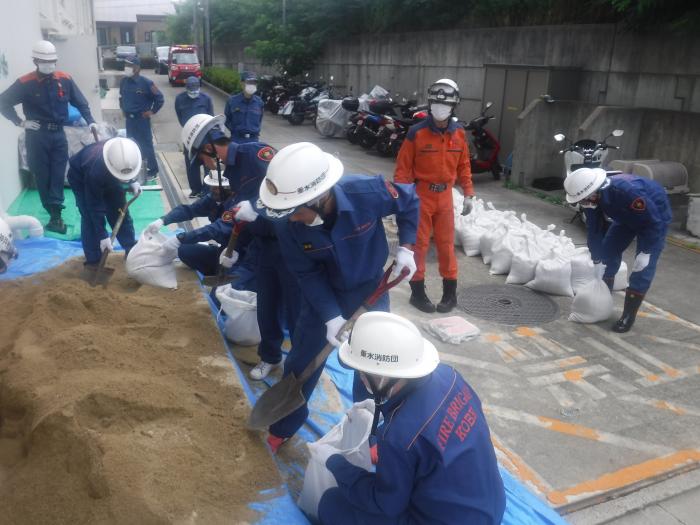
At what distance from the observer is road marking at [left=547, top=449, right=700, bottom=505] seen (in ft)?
9.50

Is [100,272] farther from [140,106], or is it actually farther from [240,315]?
[140,106]

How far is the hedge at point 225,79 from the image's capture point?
797 inches

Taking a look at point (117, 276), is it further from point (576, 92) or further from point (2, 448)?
point (576, 92)

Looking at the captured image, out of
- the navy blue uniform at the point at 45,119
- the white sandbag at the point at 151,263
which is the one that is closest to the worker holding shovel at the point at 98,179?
the white sandbag at the point at 151,263

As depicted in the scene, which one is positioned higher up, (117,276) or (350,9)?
(350,9)

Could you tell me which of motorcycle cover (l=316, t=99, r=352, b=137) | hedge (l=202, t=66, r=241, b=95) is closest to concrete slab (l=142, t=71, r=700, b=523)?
motorcycle cover (l=316, t=99, r=352, b=137)

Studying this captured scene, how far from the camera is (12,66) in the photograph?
6863 millimetres

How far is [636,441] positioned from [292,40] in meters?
18.4

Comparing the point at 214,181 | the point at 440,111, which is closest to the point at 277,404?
the point at 214,181

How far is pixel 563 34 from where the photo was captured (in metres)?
9.32

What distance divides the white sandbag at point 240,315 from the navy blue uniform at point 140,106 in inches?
207

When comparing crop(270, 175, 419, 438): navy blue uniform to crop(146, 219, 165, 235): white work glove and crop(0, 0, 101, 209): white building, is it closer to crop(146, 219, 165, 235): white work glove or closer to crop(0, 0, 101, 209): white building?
crop(146, 219, 165, 235): white work glove

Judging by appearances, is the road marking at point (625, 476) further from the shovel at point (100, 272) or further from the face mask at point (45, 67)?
the face mask at point (45, 67)

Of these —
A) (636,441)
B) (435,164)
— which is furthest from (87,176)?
(636,441)
